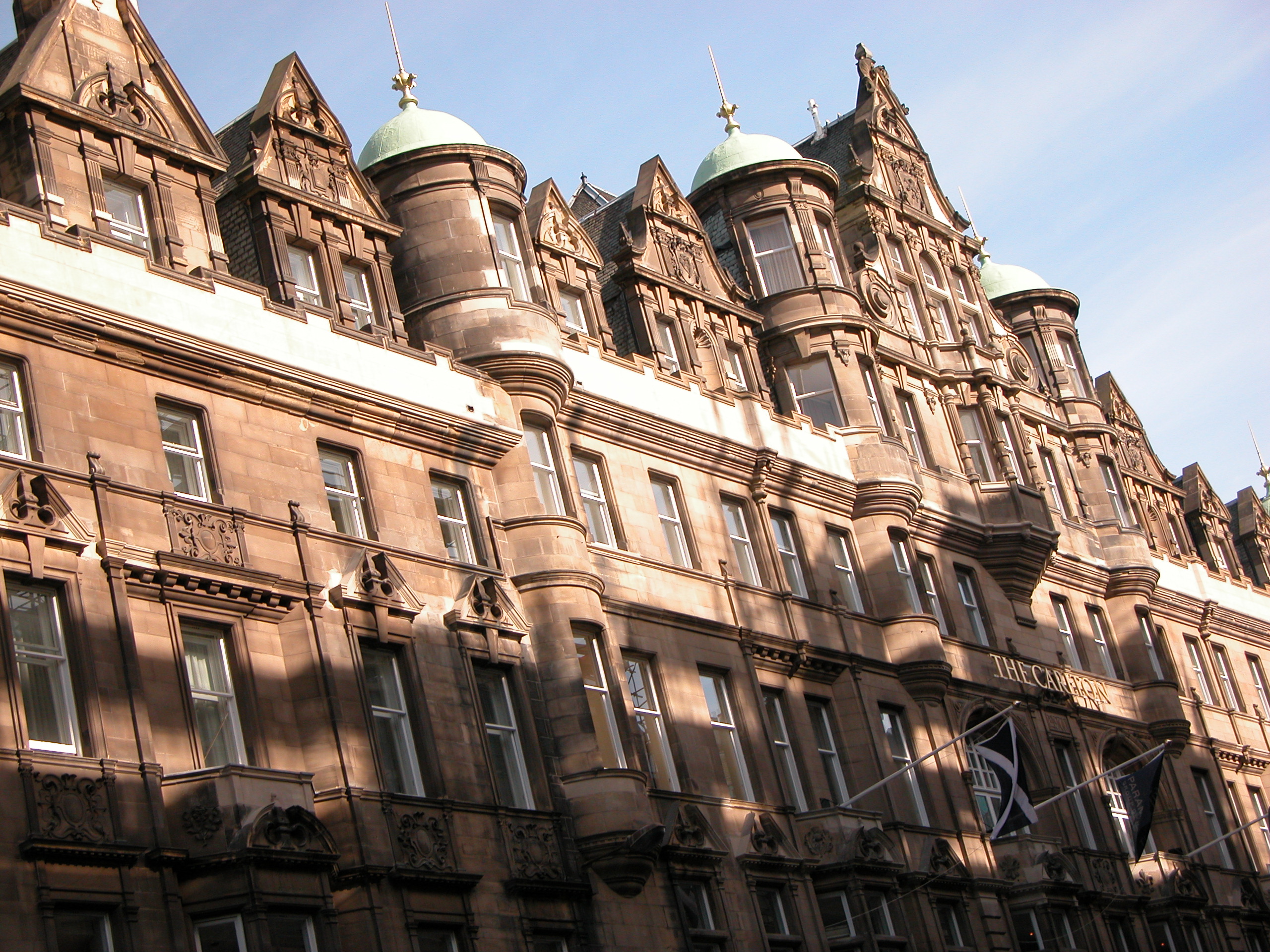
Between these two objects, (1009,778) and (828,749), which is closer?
(1009,778)

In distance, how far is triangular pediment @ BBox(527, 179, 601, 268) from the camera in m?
43.0

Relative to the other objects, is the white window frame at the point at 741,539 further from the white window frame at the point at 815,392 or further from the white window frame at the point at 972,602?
the white window frame at the point at 972,602

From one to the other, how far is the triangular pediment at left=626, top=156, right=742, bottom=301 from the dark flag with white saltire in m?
13.6

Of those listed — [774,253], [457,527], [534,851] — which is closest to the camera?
[534,851]

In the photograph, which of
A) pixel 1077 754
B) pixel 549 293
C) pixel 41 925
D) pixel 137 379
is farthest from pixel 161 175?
pixel 1077 754

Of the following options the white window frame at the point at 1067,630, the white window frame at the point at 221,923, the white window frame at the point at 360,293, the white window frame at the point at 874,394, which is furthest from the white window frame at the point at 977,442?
the white window frame at the point at 221,923

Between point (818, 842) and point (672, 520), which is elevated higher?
point (672, 520)

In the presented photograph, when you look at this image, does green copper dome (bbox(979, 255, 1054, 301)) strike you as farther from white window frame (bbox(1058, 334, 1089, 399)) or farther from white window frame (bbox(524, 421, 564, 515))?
white window frame (bbox(524, 421, 564, 515))

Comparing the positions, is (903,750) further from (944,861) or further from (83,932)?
(83,932)

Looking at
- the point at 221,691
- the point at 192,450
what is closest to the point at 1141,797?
the point at 221,691

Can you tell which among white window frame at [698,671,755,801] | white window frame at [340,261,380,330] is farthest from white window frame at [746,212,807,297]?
white window frame at [340,261,380,330]

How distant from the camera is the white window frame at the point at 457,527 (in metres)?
35.1

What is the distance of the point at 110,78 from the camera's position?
33938 millimetres

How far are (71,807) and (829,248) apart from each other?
99.9ft
